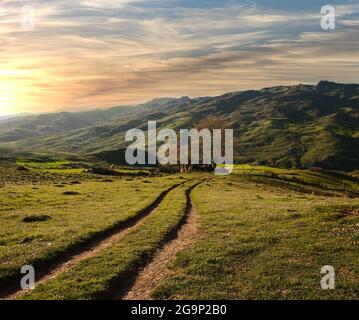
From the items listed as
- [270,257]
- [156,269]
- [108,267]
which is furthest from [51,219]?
[270,257]

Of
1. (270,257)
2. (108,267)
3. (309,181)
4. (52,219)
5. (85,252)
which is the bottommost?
(309,181)

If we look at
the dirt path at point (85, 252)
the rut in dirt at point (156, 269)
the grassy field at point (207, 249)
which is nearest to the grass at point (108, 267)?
the grassy field at point (207, 249)

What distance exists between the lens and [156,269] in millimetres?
22891

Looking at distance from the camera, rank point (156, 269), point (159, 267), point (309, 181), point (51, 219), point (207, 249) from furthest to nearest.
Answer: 1. point (309, 181)
2. point (51, 219)
3. point (207, 249)
4. point (159, 267)
5. point (156, 269)

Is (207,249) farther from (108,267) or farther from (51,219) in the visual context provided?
(51,219)

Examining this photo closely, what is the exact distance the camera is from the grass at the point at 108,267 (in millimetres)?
18739

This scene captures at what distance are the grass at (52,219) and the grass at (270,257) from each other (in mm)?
8459

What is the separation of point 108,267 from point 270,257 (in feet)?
31.9

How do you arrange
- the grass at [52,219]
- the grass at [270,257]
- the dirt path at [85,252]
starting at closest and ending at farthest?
1. the grass at [270,257]
2. the dirt path at [85,252]
3. the grass at [52,219]

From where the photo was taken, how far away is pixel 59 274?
21562mm

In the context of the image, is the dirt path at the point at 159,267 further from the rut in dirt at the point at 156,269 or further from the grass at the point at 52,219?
the grass at the point at 52,219

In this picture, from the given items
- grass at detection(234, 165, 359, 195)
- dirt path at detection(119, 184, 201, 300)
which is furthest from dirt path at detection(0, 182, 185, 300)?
grass at detection(234, 165, 359, 195)

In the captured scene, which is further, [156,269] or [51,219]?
[51,219]
